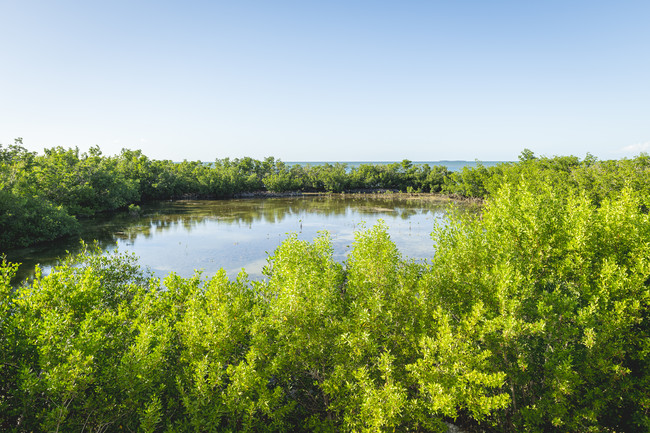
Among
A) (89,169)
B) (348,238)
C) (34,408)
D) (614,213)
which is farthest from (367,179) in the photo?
(34,408)

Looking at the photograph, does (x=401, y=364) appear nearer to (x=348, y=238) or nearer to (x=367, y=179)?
(x=348, y=238)

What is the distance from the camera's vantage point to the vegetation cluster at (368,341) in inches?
388

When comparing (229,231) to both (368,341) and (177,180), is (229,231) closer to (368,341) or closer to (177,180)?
(368,341)

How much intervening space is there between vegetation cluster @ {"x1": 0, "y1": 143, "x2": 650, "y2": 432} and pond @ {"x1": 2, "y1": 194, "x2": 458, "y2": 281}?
30.2 feet

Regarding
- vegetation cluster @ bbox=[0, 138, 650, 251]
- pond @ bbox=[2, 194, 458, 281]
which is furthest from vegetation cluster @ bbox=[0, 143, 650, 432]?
pond @ bbox=[2, 194, 458, 281]

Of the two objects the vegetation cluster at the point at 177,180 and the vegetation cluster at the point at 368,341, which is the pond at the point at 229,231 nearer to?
the vegetation cluster at the point at 177,180

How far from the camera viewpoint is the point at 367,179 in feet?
419

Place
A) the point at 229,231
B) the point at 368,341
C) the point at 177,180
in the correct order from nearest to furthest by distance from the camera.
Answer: the point at 368,341 → the point at 229,231 → the point at 177,180

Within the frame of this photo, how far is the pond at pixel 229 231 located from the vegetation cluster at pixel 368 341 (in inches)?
363

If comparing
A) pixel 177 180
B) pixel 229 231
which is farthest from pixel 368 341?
pixel 177 180

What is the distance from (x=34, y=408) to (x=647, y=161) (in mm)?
75818

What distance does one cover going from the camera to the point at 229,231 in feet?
195

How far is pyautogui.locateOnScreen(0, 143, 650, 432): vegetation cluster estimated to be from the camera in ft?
32.3

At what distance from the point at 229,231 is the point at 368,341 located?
166 ft
